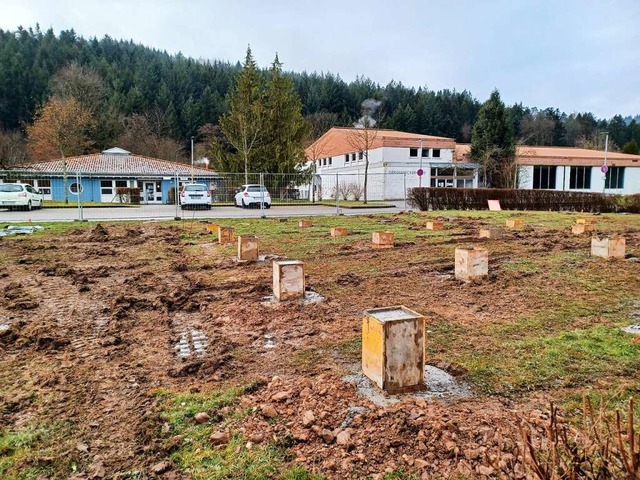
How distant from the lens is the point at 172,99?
246 ft

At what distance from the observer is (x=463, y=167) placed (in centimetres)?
4822

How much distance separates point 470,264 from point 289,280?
2.84m

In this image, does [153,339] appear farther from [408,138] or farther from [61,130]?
[408,138]

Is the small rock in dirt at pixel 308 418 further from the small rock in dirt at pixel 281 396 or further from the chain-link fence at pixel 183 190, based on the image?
the chain-link fence at pixel 183 190

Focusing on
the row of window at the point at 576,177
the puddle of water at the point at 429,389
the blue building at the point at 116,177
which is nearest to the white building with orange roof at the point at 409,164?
the row of window at the point at 576,177

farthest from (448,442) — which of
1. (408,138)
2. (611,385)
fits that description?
(408,138)

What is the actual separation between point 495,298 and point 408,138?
44175 millimetres

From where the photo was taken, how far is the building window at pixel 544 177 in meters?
49.7

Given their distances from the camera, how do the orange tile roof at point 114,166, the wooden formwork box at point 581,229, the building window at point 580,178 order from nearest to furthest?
the wooden formwork box at point 581,229
the orange tile roof at point 114,166
the building window at point 580,178

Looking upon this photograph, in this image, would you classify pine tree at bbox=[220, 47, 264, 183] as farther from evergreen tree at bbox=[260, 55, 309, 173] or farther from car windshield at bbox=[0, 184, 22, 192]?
car windshield at bbox=[0, 184, 22, 192]

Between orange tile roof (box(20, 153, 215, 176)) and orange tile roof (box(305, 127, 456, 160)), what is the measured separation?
13.4 m

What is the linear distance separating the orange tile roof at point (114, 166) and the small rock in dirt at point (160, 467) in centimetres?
4265

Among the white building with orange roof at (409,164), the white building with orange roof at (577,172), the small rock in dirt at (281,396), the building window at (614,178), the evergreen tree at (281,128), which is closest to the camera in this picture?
the small rock in dirt at (281,396)

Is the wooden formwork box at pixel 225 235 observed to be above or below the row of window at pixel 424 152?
below
